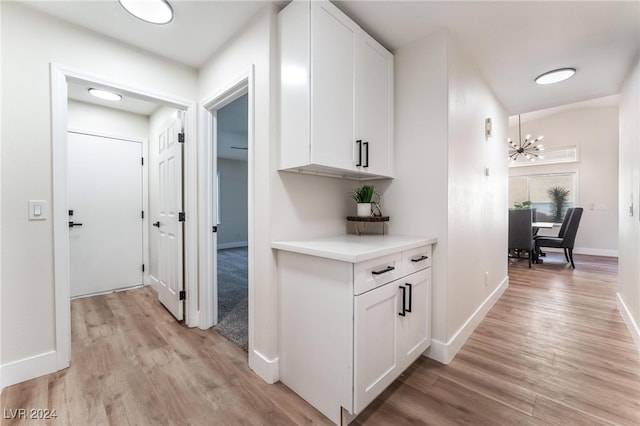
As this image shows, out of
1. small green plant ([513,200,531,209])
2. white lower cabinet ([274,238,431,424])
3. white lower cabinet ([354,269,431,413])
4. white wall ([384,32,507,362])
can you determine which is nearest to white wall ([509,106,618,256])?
small green plant ([513,200,531,209])

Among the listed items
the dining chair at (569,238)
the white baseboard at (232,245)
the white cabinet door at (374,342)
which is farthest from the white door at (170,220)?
the dining chair at (569,238)

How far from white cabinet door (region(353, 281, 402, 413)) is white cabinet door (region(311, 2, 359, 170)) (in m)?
0.83

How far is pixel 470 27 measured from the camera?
6.28ft

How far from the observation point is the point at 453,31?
195 cm

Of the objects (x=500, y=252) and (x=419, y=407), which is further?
(x=500, y=252)

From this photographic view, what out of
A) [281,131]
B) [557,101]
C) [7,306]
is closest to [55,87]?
[7,306]

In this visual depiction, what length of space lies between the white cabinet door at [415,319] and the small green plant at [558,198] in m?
6.70

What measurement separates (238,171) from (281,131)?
6.07 meters

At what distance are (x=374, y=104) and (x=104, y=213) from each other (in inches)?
137

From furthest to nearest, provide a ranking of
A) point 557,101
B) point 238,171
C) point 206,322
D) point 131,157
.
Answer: point 238,171 → point 131,157 → point 557,101 → point 206,322

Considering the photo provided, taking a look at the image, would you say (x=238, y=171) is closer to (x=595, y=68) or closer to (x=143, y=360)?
(x=143, y=360)

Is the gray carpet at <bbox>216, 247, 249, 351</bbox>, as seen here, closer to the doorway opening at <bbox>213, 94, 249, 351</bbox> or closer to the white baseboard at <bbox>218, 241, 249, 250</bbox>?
the doorway opening at <bbox>213, 94, 249, 351</bbox>

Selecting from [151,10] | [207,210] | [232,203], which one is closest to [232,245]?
[232,203]

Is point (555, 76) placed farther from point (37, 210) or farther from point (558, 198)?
point (558, 198)
